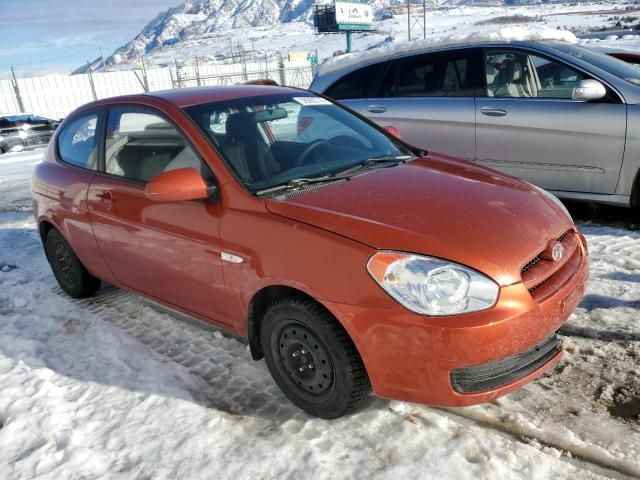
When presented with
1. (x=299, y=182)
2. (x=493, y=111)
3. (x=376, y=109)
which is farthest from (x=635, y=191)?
(x=299, y=182)

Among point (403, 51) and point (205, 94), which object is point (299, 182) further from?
point (403, 51)

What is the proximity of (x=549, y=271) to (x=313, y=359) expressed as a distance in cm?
114

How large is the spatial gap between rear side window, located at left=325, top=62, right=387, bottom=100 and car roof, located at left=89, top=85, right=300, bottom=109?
7.64 ft

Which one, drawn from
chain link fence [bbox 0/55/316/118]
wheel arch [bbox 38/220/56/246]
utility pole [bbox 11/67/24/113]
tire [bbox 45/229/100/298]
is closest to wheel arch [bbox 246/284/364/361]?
tire [bbox 45/229/100/298]

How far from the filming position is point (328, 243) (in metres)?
2.46

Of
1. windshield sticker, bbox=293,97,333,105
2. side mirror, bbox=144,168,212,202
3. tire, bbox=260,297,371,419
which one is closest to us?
tire, bbox=260,297,371,419

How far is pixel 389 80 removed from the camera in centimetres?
597

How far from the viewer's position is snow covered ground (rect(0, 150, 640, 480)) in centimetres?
242

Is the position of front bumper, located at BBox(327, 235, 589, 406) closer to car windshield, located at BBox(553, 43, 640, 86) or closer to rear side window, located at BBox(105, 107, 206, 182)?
rear side window, located at BBox(105, 107, 206, 182)

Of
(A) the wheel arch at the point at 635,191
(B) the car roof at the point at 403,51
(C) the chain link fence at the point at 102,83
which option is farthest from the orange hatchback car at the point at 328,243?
(C) the chain link fence at the point at 102,83

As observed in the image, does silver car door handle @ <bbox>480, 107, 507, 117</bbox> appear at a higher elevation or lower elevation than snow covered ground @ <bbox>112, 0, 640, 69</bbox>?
higher

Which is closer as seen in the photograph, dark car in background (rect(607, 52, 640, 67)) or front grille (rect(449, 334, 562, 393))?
front grille (rect(449, 334, 562, 393))

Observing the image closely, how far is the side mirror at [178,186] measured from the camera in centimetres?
284

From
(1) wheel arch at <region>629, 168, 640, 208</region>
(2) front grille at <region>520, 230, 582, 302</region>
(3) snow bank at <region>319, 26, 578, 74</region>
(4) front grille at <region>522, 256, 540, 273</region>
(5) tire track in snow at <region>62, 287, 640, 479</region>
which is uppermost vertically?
(3) snow bank at <region>319, 26, 578, 74</region>
